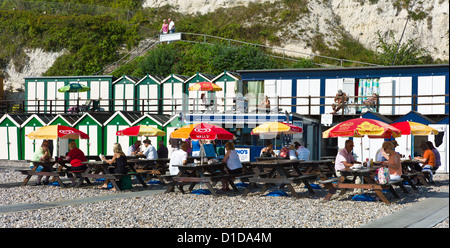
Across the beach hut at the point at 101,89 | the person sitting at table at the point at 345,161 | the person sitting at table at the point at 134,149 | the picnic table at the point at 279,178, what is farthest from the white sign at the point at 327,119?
the beach hut at the point at 101,89

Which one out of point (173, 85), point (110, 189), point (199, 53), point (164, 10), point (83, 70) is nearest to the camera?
point (110, 189)

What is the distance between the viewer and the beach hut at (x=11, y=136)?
98.9ft

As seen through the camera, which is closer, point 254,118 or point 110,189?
point 110,189

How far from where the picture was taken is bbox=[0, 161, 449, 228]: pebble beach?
9391mm

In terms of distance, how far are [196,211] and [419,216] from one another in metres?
4.01

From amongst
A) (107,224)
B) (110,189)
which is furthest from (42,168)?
(107,224)

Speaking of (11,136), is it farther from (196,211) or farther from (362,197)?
(362,197)

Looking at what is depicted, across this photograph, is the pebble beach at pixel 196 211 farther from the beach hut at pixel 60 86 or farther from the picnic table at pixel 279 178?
the beach hut at pixel 60 86

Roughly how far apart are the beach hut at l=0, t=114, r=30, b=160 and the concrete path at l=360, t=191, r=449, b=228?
75.9 feet

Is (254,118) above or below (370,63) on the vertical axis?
below

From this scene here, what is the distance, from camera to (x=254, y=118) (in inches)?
940

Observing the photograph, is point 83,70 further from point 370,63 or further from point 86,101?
point 370,63

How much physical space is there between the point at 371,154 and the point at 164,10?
39.0 m

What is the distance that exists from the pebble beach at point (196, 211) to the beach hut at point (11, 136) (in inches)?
659
